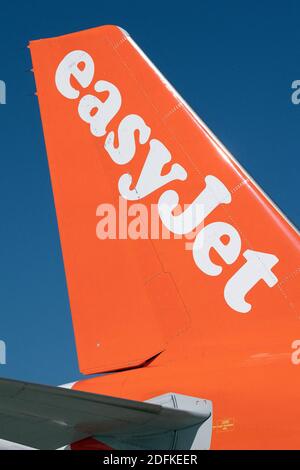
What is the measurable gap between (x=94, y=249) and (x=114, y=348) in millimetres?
1311

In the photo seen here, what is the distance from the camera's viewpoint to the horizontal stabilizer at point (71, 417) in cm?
509

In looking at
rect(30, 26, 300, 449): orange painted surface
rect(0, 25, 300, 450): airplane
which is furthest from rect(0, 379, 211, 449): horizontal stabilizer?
rect(30, 26, 300, 449): orange painted surface

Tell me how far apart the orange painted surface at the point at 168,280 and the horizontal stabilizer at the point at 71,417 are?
26.8 inches

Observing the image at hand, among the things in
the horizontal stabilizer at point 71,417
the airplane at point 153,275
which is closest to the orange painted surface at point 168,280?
the airplane at point 153,275

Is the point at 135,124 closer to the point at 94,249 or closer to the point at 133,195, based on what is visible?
the point at 133,195

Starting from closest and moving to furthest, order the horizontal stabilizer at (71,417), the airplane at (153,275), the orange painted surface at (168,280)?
1. the horizontal stabilizer at (71,417)
2. the airplane at (153,275)
3. the orange painted surface at (168,280)

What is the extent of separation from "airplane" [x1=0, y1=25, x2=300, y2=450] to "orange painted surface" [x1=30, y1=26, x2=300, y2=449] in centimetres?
2

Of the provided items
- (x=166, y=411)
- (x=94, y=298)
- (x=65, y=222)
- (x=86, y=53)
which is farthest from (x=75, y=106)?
(x=166, y=411)

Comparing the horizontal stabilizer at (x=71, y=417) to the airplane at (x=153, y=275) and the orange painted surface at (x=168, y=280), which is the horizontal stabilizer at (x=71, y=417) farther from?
the orange painted surface at (x=168, y=280)

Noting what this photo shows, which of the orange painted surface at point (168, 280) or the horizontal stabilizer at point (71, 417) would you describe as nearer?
the horizontal stabilizer at point (71, 417)

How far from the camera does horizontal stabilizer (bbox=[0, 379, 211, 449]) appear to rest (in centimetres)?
509

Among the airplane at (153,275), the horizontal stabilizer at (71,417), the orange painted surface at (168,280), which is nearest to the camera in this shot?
the horizontal stabilizer at (71,417)

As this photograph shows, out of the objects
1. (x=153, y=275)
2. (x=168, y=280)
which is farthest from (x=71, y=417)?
(x=153, y=275)

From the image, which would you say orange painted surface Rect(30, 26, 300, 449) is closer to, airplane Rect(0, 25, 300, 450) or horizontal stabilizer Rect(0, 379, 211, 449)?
airplane Rect(0, 25, 300, 450)
